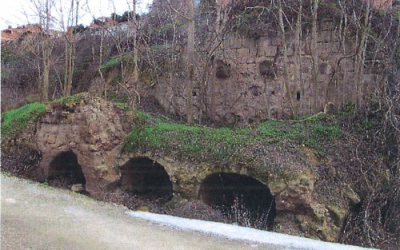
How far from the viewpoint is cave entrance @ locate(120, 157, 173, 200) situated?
1059 cm

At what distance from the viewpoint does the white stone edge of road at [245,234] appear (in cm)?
601

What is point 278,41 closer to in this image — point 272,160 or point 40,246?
point 272,160

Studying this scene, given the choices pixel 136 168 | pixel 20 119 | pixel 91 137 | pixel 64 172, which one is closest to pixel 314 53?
pixel 136 168

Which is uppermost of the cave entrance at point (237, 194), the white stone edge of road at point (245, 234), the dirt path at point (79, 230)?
the dirt path at point (79, 230)

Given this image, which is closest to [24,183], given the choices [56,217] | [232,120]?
[56,217]

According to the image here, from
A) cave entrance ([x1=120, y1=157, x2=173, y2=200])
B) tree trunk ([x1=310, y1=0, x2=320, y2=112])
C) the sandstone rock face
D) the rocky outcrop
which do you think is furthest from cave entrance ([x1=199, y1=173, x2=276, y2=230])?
tree trunk ([x1=310, y1=0, x2=320, y2=112])

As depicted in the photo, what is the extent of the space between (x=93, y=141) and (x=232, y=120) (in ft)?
15.6

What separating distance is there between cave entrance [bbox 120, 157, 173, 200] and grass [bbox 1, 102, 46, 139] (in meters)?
2.92

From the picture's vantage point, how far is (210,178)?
382 inches

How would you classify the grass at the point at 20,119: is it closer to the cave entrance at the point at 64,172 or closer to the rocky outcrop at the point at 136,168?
the rocky outcrop at the point at 136,168

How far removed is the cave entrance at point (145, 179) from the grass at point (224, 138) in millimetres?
643

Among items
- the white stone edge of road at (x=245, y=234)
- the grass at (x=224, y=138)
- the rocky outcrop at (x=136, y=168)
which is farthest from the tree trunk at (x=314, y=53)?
the white stone edge of road at (x=245, y=234)

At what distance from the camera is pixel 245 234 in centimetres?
641

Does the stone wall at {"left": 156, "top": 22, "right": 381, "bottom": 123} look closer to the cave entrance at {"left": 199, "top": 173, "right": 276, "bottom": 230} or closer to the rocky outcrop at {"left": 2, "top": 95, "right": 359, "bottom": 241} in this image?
the cave entrance at {"left": 199, "top": 173, "right": 276, "bottom": 230}
